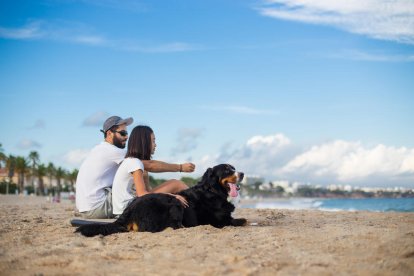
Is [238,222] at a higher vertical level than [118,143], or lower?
lower

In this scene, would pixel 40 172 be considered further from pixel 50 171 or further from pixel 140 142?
pixel 140 142

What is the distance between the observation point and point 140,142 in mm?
6719

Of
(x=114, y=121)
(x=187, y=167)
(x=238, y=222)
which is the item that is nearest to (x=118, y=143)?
(x=114, y=121)

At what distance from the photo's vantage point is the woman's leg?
23.2 ft

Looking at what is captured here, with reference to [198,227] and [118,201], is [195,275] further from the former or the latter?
[118,201]

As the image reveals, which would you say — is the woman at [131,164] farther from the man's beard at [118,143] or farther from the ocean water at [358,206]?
the ocean water at [358,206]

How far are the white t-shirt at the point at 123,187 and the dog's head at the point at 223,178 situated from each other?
1027 mm

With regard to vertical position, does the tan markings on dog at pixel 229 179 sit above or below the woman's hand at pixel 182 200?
above

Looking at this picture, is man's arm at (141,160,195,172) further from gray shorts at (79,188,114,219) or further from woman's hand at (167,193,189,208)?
gray shorts at (79,188,114,219)

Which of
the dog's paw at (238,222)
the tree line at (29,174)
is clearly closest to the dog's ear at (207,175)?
the dog's paw at (238,222)

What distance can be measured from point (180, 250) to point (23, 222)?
4682 millimetres

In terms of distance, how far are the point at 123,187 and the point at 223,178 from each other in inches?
57.4

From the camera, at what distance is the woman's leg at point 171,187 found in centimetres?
708

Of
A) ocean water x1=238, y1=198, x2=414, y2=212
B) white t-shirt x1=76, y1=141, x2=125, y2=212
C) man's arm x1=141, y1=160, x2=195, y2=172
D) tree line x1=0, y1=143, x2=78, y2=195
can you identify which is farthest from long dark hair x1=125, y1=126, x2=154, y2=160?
tree line x1=0, y1=143, x2=78, y2=195
